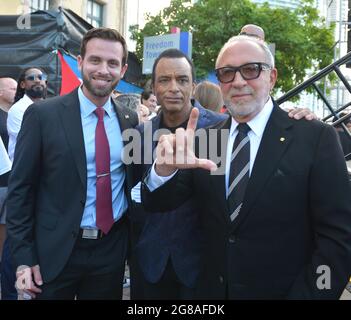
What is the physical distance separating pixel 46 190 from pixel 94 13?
51.5ft

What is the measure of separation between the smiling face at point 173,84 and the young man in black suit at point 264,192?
706mm

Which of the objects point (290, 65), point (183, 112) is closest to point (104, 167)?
point (183, 112)

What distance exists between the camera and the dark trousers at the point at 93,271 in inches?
90.3

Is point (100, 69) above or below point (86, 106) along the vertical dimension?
above

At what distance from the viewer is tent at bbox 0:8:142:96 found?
20.5 ft

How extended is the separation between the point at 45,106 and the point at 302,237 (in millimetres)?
1416

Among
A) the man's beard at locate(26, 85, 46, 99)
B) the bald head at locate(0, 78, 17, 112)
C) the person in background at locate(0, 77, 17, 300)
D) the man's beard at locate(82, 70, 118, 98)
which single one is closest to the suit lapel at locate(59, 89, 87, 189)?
the man's beard at locate(82, 70, 118, 98)

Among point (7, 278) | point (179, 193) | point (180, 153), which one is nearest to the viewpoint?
point (180, 153)

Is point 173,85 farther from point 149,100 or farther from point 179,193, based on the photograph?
point 149,100

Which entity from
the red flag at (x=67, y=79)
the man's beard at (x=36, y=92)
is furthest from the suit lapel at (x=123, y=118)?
the red flag at (x=67, y=79)

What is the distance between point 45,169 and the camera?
7.52 ft

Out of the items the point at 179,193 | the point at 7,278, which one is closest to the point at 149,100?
the point at 7,278

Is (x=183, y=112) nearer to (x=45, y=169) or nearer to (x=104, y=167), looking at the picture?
(x=104, y=167)

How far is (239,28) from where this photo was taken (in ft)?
59.5
